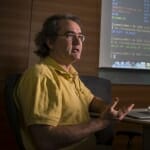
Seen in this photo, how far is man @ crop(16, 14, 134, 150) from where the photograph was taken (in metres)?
1.38

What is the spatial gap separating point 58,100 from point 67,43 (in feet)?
1.30

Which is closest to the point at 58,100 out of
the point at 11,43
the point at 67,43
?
the point at 67,43

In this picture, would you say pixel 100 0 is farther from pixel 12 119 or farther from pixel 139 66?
pixel 12 119

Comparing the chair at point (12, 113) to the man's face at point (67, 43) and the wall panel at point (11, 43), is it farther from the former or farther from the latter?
the wall panel at point (11, 43)

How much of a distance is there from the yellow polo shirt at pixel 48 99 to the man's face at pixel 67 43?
0.22 feet

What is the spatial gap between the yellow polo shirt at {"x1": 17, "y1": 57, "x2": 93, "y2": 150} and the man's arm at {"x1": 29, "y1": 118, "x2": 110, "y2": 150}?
0.10 feet

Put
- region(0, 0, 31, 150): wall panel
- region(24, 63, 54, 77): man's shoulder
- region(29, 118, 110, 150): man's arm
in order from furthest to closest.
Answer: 1. region(0, 0, 31, 150): wall panel
2. region(24, 63, 54, 77): man's shoulder
3. region(29, 118, 110, 150): man's arm

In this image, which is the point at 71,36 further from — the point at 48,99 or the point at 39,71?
the point at 48,99

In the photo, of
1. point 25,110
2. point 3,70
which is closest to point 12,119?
point 25,110

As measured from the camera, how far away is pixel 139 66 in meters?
2.98

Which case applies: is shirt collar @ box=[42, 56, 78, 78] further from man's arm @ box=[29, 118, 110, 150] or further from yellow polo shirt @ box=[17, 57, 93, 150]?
man's arm @ box=[29, 118, 110, 150]

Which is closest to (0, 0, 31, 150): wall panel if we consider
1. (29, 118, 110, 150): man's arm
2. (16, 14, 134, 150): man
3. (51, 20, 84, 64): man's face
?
(16, 14, 134, 150): man

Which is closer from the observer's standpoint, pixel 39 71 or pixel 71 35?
pixel 39 71

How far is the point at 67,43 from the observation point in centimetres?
170
